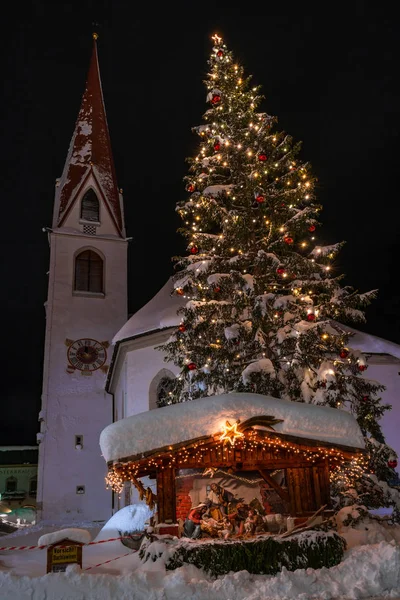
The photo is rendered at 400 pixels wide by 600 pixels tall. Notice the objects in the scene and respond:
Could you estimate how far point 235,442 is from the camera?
10297mm

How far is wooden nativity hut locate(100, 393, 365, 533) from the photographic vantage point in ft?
32.1

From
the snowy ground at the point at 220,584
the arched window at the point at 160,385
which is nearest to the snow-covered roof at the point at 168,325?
the arched window at the point at 160,385

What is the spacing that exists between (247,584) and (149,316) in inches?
551

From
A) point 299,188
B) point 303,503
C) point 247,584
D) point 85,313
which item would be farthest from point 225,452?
point 85,313

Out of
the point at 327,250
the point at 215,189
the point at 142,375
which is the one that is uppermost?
the point at 215,189

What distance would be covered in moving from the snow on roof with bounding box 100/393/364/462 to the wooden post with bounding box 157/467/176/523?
41.8 inches

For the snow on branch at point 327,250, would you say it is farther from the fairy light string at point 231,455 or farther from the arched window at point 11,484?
the arched window at point 11,484

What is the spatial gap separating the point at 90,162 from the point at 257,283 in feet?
70.4

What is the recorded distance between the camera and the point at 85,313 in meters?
27.5

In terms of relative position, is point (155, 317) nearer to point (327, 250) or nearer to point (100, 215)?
point (327, 250)

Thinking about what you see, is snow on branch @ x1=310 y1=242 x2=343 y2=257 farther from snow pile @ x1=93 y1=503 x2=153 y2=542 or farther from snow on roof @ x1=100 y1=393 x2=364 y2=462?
snow pile @ x1=93 y1=503 x2=153 y2=542

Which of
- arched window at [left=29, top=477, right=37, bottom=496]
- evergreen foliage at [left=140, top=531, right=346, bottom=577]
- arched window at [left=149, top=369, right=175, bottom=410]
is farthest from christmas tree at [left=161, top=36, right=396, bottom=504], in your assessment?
arched window at [left=29, top=477, right=37, bottom=496]

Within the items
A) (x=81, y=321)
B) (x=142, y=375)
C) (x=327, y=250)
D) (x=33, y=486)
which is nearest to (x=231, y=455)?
(x=327, y=250)

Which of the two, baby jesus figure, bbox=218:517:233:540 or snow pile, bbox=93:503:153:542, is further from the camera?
snow pile, bbox=93:503:153:542
